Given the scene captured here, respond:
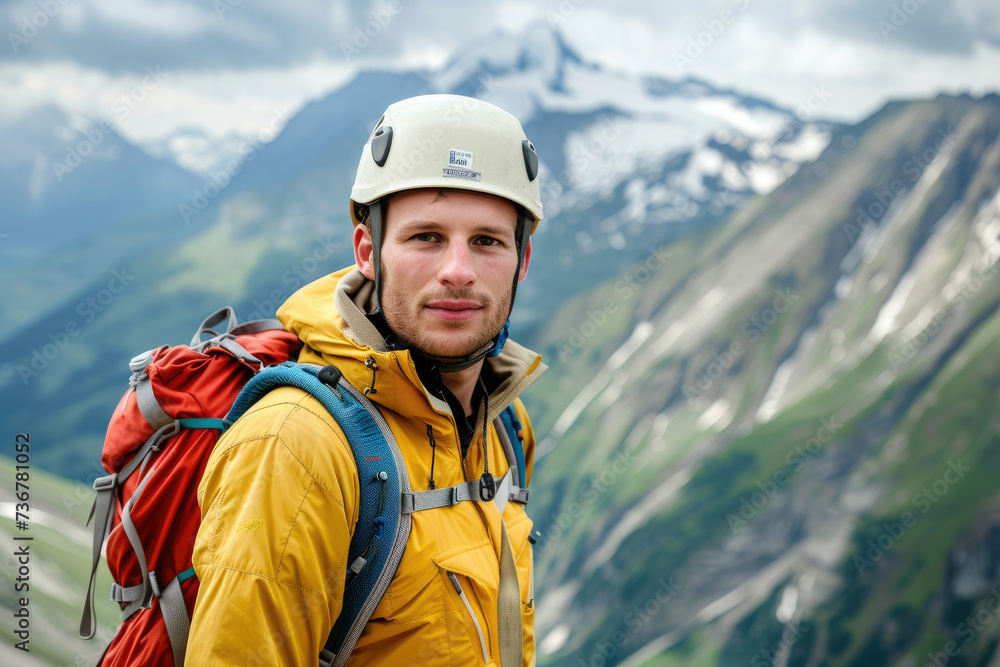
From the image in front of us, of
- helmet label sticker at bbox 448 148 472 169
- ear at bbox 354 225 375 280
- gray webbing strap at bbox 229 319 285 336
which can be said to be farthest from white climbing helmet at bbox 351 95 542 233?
gray webbing strap at bbox 229 319 285 336

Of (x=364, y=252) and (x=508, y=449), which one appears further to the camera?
(x=508, y=449)

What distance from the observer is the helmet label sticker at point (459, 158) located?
2.71 metres

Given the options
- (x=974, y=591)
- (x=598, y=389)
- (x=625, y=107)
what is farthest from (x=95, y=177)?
(x=974, y=591)

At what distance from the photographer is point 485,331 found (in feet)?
8.95

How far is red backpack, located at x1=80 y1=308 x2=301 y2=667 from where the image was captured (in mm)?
2461

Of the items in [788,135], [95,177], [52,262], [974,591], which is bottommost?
[974,591]

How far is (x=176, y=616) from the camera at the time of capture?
2.45 metres

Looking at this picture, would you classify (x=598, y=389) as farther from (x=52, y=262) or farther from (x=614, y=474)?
(x=52, y=262)

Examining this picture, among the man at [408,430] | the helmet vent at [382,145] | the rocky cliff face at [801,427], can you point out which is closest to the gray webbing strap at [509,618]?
the man at [408,430]

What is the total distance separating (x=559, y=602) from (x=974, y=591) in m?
21.8

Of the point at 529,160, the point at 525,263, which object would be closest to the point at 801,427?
the point at 525,263

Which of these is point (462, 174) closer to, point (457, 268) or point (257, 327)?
point (457, 268)

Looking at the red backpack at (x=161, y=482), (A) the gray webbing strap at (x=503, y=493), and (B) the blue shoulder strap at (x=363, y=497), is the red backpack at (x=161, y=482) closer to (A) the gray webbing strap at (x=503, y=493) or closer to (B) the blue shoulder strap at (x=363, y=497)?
(B) the blue shoulder strap at (x=363, y=497)

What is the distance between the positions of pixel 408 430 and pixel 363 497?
0.34 m
